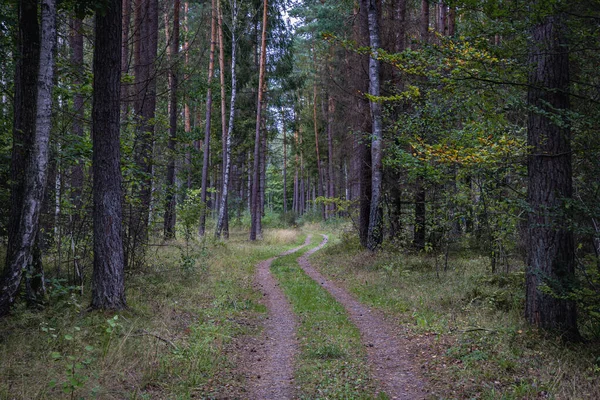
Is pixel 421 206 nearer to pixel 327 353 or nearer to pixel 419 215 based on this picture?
pixel 419 215

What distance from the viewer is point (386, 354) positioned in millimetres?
6000

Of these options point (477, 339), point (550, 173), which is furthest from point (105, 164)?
point (550, 173)

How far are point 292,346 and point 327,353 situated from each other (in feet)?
2.74

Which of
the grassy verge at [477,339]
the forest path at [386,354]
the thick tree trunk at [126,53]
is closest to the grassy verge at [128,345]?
the forest path at [386,354]

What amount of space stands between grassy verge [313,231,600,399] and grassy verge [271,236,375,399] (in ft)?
2.98

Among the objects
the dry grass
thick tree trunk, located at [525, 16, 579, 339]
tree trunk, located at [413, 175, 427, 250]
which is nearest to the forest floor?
thick tree trunk, located at [525, 16, 579, 339]

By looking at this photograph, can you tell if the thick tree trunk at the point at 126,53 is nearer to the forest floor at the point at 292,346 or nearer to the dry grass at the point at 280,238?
the forest floor at the point at 292,346

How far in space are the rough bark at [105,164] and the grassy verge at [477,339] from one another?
5121 millimetres

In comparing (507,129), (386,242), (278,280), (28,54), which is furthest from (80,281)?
(386,242)

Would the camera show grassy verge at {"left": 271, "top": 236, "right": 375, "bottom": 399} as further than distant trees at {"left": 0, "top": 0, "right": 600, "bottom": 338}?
No

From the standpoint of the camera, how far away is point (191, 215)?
11445 millimetres

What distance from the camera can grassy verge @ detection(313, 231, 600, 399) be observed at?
14.9ft

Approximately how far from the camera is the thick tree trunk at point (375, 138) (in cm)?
1322

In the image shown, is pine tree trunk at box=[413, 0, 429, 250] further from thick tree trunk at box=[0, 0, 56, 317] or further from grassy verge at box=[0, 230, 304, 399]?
thick tree trunk at box=[0, 0, 56, 317]
